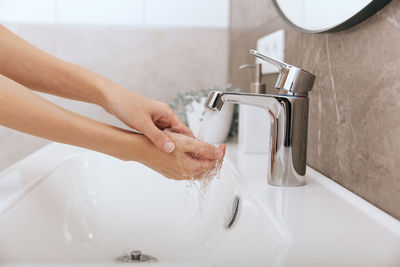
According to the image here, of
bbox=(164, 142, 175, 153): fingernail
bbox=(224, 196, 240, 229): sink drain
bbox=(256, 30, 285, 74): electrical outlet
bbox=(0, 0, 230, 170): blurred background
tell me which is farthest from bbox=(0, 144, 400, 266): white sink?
bbox=(0, 0, 230, 170): blurred background

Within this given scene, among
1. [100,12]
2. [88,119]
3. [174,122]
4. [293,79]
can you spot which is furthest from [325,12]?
[100,12]

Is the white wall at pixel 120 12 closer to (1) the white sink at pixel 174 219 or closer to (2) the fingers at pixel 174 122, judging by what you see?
(1) the white sink at pixel 174 219

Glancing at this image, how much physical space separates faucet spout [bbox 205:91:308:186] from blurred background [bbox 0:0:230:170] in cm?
104

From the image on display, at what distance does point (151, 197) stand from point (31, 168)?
248mm

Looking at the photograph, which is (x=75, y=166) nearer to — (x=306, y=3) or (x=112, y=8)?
(x=306, y=3)

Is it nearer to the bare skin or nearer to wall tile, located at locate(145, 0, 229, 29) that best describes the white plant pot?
the bare skin

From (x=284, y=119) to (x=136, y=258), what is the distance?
32cm

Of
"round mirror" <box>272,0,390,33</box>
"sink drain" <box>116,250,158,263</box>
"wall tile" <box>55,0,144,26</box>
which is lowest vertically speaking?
"sink drain" <box>116,250,158,263</box>

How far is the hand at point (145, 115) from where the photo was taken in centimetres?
58

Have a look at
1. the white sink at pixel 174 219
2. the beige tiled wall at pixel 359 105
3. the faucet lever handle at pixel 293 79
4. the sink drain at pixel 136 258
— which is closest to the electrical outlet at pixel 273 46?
the beige tiled wall at pixel 359 105

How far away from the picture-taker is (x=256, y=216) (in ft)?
1.81

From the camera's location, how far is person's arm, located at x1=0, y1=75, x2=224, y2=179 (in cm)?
50

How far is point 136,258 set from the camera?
0.61 m

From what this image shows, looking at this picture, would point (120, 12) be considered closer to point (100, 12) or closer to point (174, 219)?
point (100, 12)
